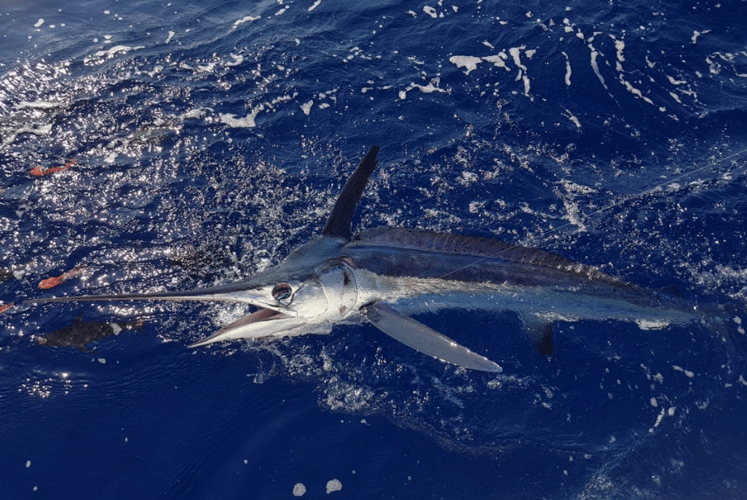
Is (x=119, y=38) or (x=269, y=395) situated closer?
(x=269, y=395)

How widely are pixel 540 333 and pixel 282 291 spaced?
8.49 feet

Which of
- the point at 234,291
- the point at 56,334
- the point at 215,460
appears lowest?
the point at 215,460

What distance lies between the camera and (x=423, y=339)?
4.68 metres

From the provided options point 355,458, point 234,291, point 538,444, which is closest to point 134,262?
point 234,291

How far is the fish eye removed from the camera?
4.66m

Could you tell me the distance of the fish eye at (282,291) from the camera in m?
4.66

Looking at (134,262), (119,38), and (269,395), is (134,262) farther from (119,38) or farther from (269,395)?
(119,38)

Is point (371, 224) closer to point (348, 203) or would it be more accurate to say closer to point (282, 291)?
point (348, 203)

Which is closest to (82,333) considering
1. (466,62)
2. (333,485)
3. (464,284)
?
(333,485)

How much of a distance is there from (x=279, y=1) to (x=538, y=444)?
10559mm

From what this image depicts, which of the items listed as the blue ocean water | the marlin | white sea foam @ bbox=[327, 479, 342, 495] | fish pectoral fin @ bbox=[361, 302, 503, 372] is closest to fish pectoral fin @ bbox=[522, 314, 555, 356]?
the marlin

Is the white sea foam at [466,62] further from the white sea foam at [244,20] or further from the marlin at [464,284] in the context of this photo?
the marlin at [464,284]

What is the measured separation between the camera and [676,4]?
10.1 metres

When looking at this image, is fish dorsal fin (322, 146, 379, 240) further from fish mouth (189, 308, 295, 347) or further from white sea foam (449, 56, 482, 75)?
white sea foam (449, 56, 482, 75)
